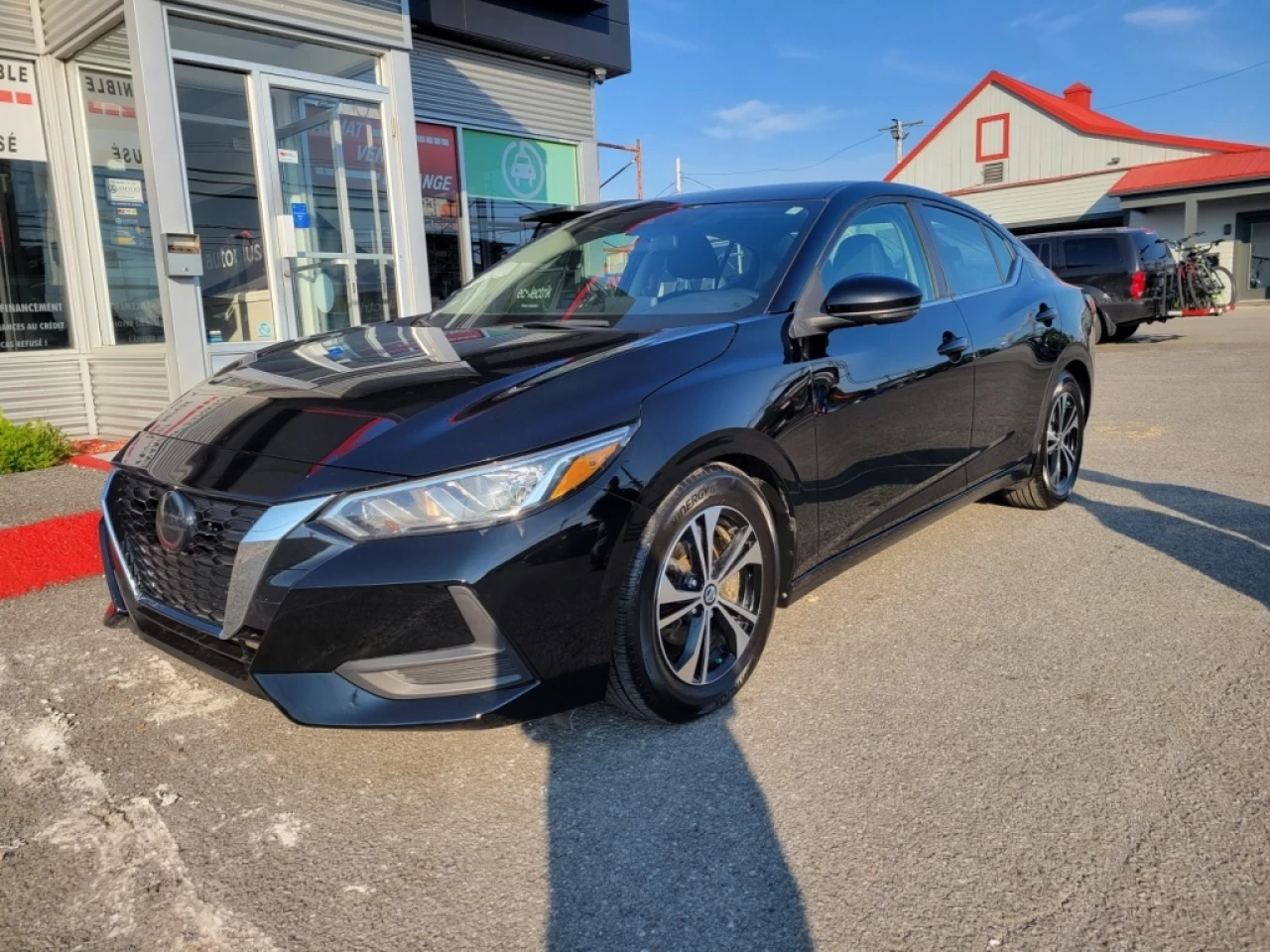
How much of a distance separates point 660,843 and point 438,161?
9.15m

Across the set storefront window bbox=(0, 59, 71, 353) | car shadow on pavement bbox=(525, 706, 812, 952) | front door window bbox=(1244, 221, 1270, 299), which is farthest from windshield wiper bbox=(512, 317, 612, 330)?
front door window bbox=(1244, 221, 1270, 299)

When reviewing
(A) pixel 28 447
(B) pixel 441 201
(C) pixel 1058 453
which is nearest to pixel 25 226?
(A) pixel 28 447

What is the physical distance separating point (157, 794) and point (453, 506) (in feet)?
3.77

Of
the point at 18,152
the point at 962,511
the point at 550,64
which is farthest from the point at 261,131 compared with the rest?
the point at 962,511

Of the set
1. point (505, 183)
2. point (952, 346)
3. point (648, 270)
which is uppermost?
point (505, 183)

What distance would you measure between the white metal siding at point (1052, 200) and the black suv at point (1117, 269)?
15.1m

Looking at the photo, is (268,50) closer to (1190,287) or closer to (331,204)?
(331,204)

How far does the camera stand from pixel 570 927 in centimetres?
200

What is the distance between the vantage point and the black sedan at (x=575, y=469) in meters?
2.28

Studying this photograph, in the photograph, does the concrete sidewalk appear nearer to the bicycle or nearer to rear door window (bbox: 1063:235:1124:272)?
rear door window (bbox: 1063:235:1124:272)

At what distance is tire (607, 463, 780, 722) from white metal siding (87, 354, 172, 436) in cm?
542

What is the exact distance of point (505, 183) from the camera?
10922 mm

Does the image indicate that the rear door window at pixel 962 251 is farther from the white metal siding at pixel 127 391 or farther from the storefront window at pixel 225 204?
the white metal siding at pixel 127 391

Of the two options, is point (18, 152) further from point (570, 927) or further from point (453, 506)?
point (570, 927)
